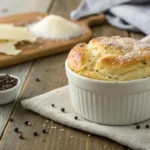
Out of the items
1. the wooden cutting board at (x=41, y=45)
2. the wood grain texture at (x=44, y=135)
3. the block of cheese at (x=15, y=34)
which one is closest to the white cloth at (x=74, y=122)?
the wood grain texture at (x=44, y=135)

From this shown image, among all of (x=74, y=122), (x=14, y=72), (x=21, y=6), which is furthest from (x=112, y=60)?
(x=21, y=6)

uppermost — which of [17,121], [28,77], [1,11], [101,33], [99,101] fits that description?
[99,101]

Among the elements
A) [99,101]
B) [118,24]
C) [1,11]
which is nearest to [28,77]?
[99,101]

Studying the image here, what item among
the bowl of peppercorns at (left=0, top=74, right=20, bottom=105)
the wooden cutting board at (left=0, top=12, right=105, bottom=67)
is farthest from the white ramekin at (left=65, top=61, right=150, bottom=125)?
the wooden cutting board at (left=0, top=12, right=105, bottom=67)

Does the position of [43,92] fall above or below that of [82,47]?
below

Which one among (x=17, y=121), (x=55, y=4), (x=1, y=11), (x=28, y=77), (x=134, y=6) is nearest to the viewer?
(x=17, y=121)

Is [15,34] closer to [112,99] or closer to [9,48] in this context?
[9,48]

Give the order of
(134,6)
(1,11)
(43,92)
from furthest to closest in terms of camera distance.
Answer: (1,11) → (134,6) → (43,92)

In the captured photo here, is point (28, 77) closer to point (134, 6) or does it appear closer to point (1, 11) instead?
point (134, 6)

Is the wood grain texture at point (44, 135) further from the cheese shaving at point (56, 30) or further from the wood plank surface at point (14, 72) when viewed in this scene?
the cheese shaving at point (56, 30)
